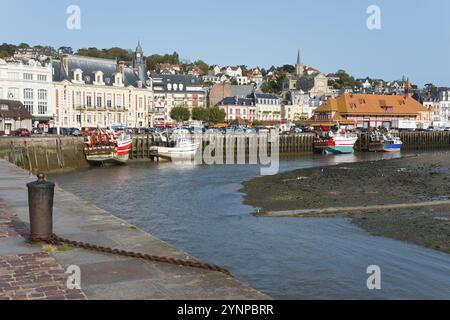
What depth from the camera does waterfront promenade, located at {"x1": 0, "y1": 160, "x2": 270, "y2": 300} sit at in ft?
25.8

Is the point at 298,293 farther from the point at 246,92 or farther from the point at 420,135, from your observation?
the point at 246,92

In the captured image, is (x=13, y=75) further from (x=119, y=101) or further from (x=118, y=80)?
(x=119, y=101)

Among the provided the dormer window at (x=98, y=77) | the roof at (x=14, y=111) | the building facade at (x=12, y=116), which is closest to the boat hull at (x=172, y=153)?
the building facade at (x=12, y=116)

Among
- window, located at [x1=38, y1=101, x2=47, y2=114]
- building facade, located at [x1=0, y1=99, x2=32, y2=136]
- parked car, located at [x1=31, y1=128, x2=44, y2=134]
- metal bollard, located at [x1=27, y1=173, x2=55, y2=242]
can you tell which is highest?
window, located at [x1=38, y1=101, x2=47, y2=114]

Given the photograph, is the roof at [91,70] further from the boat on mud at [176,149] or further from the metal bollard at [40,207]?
the metal bollard at [40,207]

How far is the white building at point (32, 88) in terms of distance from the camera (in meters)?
72.4

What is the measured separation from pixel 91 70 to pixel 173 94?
40.9 metres

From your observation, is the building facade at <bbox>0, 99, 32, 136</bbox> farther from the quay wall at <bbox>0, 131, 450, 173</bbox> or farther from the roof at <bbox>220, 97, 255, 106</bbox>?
the roof at <bbox>220, 97, 255, 106</bbox>

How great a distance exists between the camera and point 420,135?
8788cm

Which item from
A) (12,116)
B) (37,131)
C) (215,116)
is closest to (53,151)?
(12,116)

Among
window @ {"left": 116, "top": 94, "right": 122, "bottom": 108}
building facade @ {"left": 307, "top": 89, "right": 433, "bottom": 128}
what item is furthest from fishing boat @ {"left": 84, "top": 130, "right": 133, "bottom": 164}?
building facade @ {"left": 307, "top": 89, "right": 433, "bottom": 128}

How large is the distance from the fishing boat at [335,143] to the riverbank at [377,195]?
22.7 m

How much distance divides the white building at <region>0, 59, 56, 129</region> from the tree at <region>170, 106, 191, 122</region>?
40.3 metres
